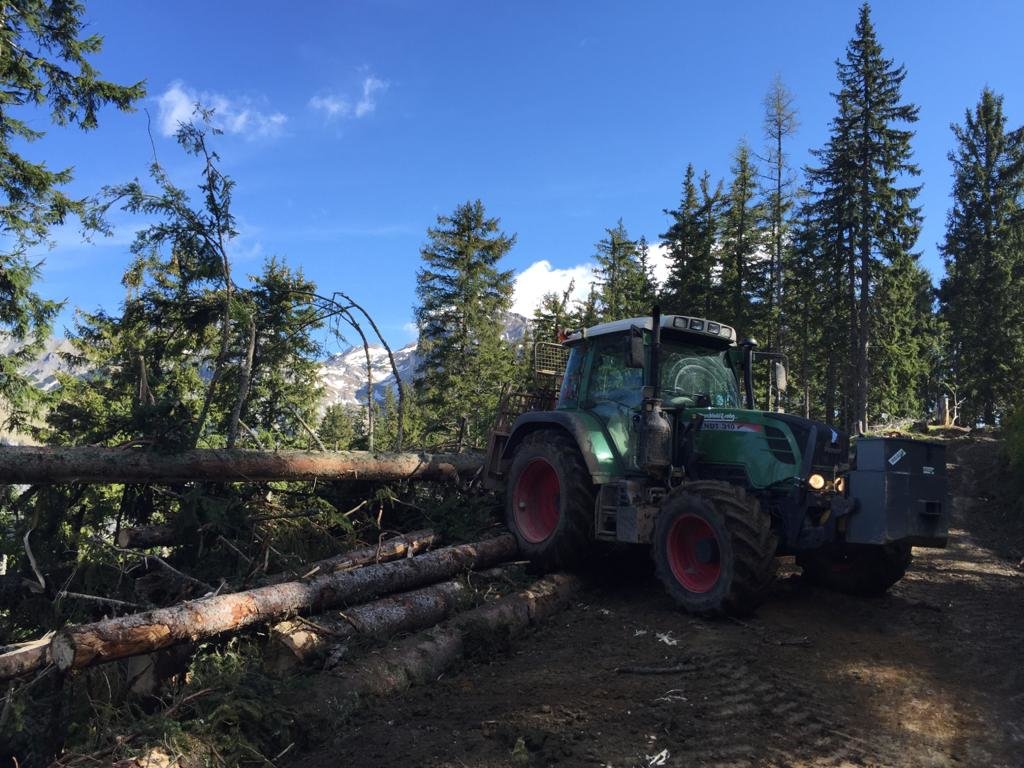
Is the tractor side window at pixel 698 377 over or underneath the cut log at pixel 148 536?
over

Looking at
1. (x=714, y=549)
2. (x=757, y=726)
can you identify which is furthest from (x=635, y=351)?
(x=757, y=726)

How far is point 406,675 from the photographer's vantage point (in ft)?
16.5

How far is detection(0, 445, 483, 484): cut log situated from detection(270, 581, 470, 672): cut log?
251 centimetres

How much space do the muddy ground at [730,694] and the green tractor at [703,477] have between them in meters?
0.54

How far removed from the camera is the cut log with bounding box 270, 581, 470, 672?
205 inches

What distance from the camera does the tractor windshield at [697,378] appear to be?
7414mm

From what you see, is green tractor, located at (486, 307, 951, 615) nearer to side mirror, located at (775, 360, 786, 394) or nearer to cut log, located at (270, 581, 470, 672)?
side mirror, located at (775, 360, 786, 394)

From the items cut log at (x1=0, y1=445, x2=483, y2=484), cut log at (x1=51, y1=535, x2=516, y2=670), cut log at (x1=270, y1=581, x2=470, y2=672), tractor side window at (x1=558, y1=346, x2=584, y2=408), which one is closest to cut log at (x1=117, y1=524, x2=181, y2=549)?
cut log at (x1=0, y1=445, x2=483, y2=484)

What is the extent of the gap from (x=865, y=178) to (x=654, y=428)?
22.5 metres

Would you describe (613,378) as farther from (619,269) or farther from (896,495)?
(619,269)

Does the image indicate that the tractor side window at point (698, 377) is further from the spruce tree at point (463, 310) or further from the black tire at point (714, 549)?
the spruce tree at point (463, 310)

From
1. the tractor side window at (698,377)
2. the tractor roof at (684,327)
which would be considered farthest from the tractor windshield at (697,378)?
the tractor roof at (684,327)

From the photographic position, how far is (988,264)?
30.7 meters

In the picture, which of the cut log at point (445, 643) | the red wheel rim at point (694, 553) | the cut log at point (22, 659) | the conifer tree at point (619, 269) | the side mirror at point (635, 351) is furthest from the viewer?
the conifer tree at point (619, 269)
